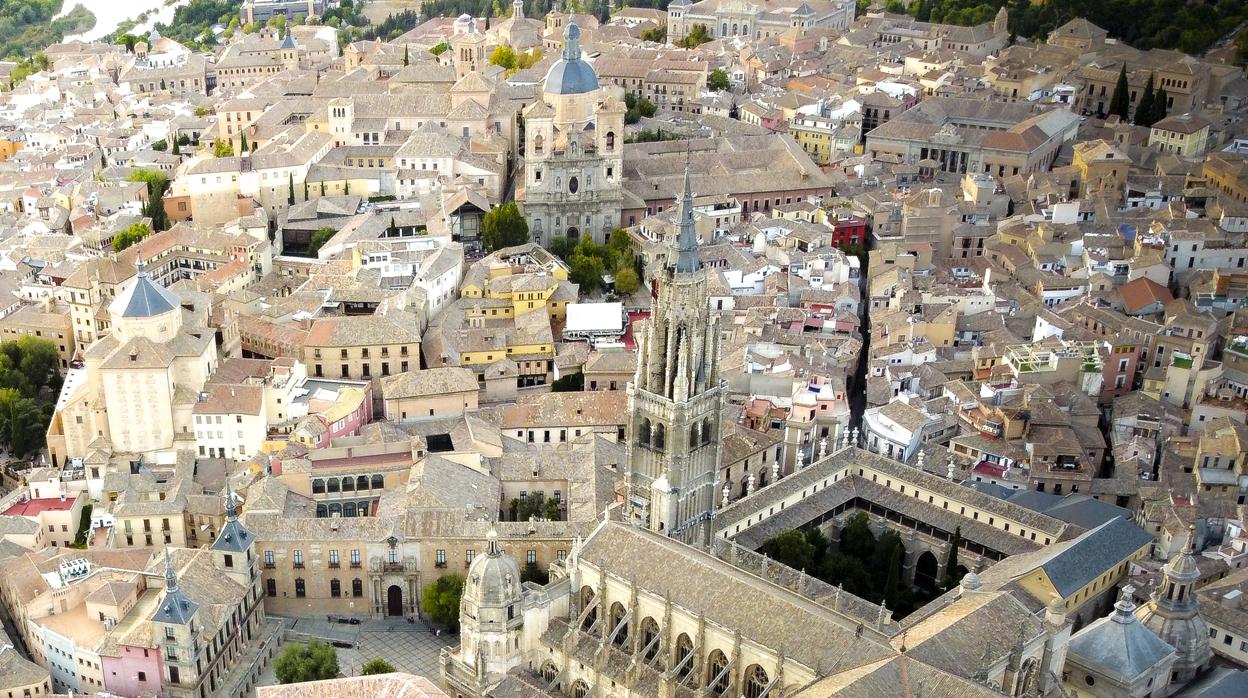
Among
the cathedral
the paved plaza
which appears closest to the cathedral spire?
the paved plaza

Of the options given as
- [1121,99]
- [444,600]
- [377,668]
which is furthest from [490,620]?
[1121,99]

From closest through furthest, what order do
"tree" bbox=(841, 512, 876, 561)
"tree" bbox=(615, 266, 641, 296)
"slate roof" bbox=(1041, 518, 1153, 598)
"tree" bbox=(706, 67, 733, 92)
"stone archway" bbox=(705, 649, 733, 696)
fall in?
"stone archway" bbox=(705, 649, 733, 696), "slate roof" bbox=(1041, 518, 1153, 598), "tree" bbox=(841, 512, 876, 561), "tree" bbox=(615, 266, 641, 296), "tree" bbox=(706, 67, 733, 92)

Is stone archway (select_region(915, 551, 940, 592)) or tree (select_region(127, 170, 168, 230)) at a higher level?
tree (select_region(127, 170, 168, 230))

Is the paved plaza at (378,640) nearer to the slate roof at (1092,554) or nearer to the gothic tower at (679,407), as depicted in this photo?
the gothic tower at (679,407)

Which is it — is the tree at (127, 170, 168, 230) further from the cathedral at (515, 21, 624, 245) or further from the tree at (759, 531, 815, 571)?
the tree at (759, 531, 815, 571)

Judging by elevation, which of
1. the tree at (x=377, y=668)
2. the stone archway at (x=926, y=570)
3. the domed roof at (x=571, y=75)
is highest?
the domed roof at (x=571, y=75)

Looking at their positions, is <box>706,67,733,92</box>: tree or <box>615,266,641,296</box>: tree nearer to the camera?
<box>615,266,641,296</box>: tree

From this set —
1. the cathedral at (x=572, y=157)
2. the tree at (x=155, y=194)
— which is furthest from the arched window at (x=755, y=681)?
the tree at (x=155, y=194)
